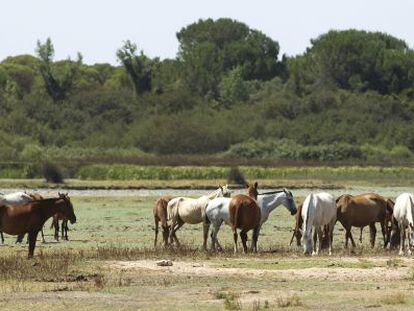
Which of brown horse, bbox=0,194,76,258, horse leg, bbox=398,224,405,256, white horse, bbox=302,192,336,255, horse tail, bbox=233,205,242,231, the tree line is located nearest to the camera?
brown horse, bbox=0,194,76,258

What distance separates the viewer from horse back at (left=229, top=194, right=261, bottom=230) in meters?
28.3

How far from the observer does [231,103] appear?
115062 millimetres

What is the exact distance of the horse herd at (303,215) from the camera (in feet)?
91.8

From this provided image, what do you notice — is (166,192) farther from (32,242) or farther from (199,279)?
(199,279)

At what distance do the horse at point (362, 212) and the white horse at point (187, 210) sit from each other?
9.99 ft

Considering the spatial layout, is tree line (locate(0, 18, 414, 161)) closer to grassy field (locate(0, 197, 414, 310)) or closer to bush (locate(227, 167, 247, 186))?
bush (locate(227, 167, 247, 186))

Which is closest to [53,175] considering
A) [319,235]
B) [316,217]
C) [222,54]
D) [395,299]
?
[319,235]

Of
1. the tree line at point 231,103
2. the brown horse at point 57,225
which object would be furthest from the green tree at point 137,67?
the brown horse at point 57,225

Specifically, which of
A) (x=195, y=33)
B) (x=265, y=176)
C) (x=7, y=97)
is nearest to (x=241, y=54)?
(x=195, y=33)

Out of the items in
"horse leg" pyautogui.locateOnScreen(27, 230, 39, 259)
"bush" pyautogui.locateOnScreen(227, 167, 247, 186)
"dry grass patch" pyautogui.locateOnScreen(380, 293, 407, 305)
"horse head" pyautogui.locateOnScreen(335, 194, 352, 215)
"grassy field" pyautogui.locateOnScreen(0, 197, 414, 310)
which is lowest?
"grassy field" pyautogui.locateOnScreen(0, 197, 414, 310)

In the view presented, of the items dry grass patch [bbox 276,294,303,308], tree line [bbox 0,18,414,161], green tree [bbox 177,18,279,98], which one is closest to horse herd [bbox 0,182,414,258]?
dry grass patch [bbox 276,294,303,308]

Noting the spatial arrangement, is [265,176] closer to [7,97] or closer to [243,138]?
[243,138]

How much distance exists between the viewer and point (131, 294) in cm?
2036

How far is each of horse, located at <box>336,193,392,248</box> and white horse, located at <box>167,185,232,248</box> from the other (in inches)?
120
